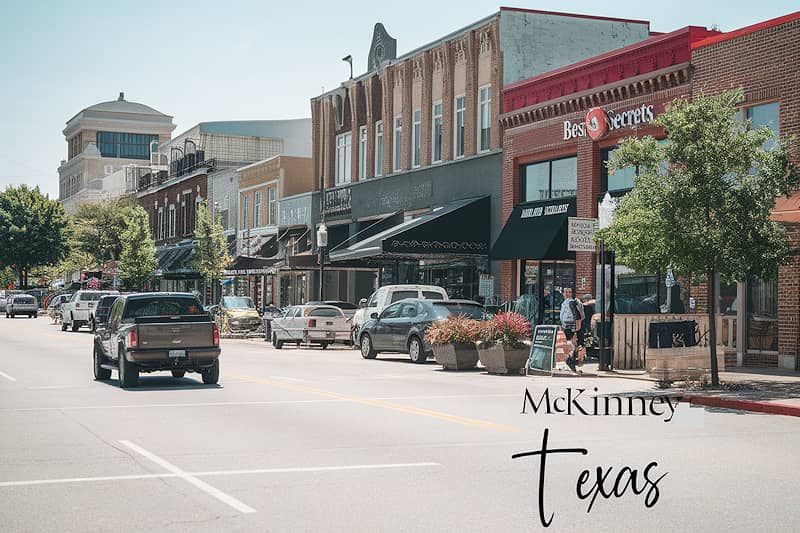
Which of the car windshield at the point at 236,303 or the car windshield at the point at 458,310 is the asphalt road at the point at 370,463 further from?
the car windshield at the point at 236,303

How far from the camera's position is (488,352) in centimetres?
2381

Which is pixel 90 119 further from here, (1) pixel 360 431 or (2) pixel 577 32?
(1) pixel 360 431

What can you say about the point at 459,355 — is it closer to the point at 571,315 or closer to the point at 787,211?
the point at 571,315

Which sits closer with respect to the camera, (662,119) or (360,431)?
(360,431)

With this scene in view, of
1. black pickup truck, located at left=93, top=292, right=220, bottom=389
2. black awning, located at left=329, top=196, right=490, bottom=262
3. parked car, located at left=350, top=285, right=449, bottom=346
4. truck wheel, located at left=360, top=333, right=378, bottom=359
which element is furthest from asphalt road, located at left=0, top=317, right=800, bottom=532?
black awning, located at left=329, top=196, right=490, bottom=262

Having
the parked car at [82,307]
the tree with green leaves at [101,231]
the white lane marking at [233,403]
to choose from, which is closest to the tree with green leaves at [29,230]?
the tree with green leaves at [101,231]

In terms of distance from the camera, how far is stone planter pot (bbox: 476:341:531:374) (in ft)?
76.7

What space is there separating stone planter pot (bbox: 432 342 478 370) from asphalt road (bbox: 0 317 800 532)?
5493 millimetres

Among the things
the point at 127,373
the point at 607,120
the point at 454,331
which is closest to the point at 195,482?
the point at 127,373

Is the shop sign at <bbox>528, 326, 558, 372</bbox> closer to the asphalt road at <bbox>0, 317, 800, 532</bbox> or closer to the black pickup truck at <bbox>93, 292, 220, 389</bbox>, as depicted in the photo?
the asphalt road at <bbox>0, 317, 800, 532</bbox>

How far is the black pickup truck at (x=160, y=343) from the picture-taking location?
19797 mm

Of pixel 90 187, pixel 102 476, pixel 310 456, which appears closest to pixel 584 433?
pixel 310 456

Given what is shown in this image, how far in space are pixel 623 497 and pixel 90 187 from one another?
118m

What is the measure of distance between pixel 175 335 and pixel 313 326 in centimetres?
1667
